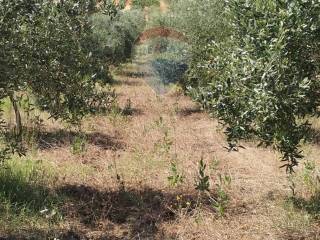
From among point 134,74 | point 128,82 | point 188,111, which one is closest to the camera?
point 188,111

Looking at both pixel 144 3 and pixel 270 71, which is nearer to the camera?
pixel 270 71

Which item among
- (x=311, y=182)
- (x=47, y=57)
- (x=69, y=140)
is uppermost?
(x=47, y=57)

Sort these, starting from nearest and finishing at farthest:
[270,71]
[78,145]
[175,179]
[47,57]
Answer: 1. [270,71]
2. [47,57]
3. [175,179]
4. [78,145]

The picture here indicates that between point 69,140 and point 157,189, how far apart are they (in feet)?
14.8

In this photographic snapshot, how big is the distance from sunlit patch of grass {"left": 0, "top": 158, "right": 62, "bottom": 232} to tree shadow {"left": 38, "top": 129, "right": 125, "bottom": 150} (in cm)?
207

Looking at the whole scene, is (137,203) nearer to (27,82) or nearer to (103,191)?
(103,191)

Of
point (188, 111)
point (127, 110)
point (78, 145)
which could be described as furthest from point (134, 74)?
point (78, 145)

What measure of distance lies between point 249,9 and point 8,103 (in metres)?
13.2

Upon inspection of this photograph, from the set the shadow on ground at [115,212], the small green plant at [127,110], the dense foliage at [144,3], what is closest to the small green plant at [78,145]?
the shadow on ground at [115,212]

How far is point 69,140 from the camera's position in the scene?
13961 mm

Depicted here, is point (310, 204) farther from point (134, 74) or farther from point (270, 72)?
point (134, 74)

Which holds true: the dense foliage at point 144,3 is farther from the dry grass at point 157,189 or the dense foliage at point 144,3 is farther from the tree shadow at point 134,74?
the dry grass at point 157,189

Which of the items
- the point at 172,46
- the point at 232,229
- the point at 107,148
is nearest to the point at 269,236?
the point at 232,229

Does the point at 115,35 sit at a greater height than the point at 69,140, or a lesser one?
→ greater
